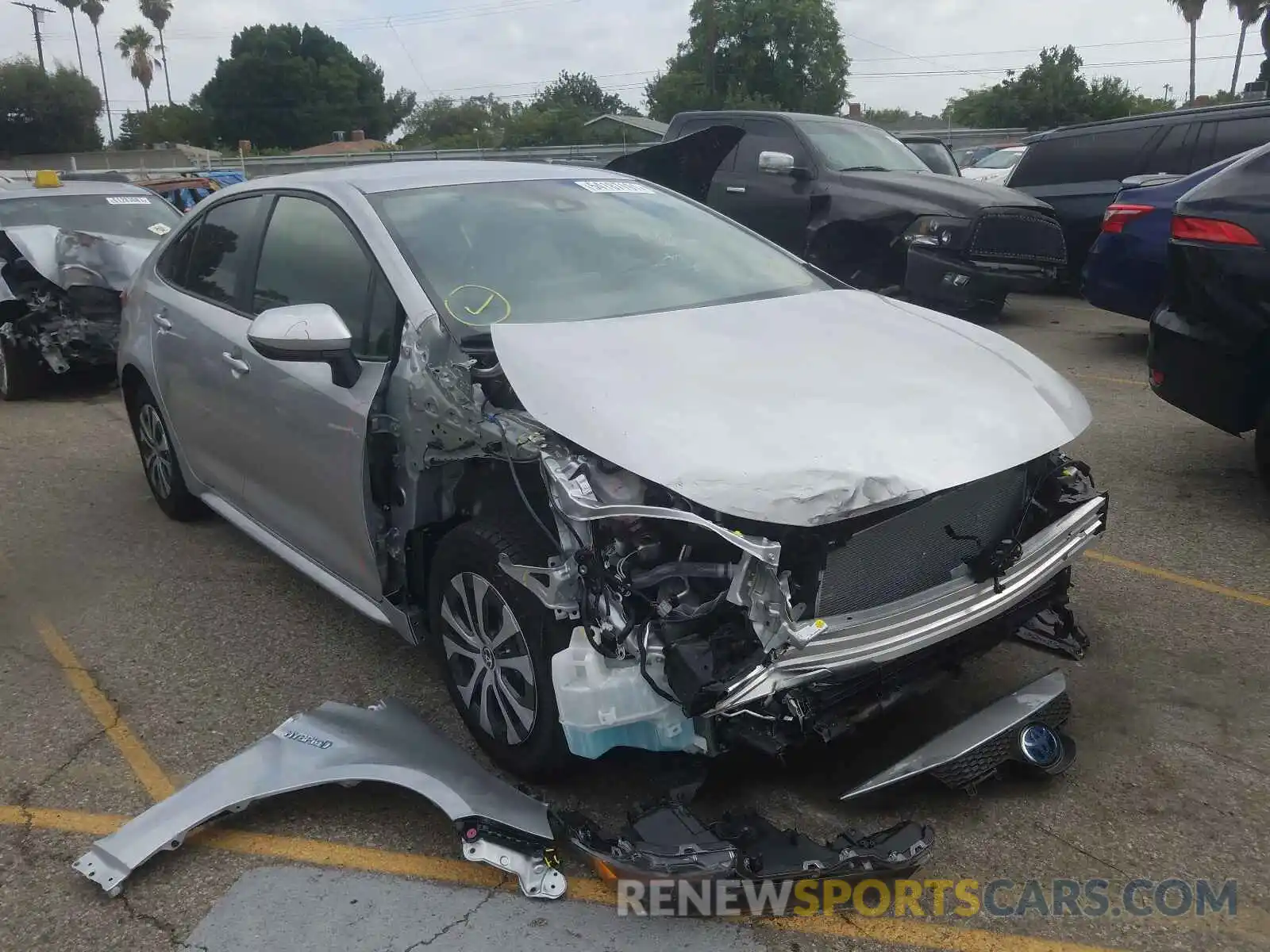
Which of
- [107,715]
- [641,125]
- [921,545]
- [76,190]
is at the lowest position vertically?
[107,715]

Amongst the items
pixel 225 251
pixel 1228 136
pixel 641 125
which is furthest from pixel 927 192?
pixel 641 125

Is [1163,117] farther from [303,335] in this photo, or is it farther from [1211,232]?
[303,335]

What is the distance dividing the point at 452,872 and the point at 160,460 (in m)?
3.30

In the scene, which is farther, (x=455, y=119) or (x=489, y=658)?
(x=455, y=119)

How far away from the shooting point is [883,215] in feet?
28.7

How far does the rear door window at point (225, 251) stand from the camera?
4.18 m

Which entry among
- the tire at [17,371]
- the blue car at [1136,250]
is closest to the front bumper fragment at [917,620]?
the blue car at [1136,250]

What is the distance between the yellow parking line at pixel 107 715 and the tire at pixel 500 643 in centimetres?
95

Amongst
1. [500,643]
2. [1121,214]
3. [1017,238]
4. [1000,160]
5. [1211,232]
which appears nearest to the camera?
[500,643]

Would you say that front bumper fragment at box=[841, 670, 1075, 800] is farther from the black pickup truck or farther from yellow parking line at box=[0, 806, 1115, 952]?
the black pickup truck

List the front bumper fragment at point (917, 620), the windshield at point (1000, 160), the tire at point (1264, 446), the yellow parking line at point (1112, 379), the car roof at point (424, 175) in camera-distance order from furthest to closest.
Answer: the windshield at point (1000, 160)
the yellow parking line at point (1112, 379)
the tire at point (1264, 446)
the car roof at point (424, 175)
the front bumper fragment at point (917, 620)

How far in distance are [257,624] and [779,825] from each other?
95.1 inches

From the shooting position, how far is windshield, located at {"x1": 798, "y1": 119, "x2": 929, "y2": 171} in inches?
369

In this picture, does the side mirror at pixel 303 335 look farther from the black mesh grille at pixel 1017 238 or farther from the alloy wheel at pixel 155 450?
the black mesh grille at pixel 1017 238
